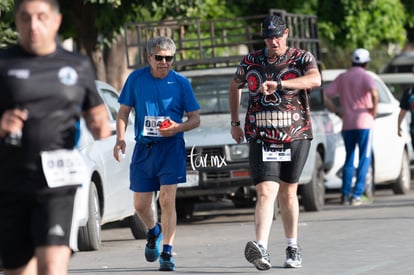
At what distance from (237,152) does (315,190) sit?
6.49ft

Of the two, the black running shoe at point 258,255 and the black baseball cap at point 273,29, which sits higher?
the black baseball cap at point 273,29

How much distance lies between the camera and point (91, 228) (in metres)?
12.4

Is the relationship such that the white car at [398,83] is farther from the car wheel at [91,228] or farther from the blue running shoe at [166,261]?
the blue running shoe at [166,261]

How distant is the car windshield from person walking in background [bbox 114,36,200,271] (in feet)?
17.5

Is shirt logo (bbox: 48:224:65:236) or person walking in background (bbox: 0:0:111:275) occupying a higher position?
person walking in background (bbox: 0:0:111:275)

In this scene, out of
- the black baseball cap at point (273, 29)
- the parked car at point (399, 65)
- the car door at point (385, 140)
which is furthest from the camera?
the parked car at point (399, 65)

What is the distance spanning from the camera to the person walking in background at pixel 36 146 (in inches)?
245

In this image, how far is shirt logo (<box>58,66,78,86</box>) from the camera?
6332 millimetres

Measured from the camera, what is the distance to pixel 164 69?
10859 millimetres

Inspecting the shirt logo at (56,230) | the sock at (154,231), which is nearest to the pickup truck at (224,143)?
the sock at (154,231)

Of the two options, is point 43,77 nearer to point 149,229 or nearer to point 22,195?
point 22,195

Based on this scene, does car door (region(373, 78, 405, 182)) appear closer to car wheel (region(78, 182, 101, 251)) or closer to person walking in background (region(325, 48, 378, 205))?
person walking in background (region(325, 48, 378, 205))

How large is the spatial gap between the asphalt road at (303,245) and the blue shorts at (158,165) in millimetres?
705

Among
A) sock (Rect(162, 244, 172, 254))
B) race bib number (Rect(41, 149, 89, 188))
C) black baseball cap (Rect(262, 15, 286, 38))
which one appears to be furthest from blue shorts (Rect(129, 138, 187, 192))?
race bib number (Rect(41, 149, 89, 188))
